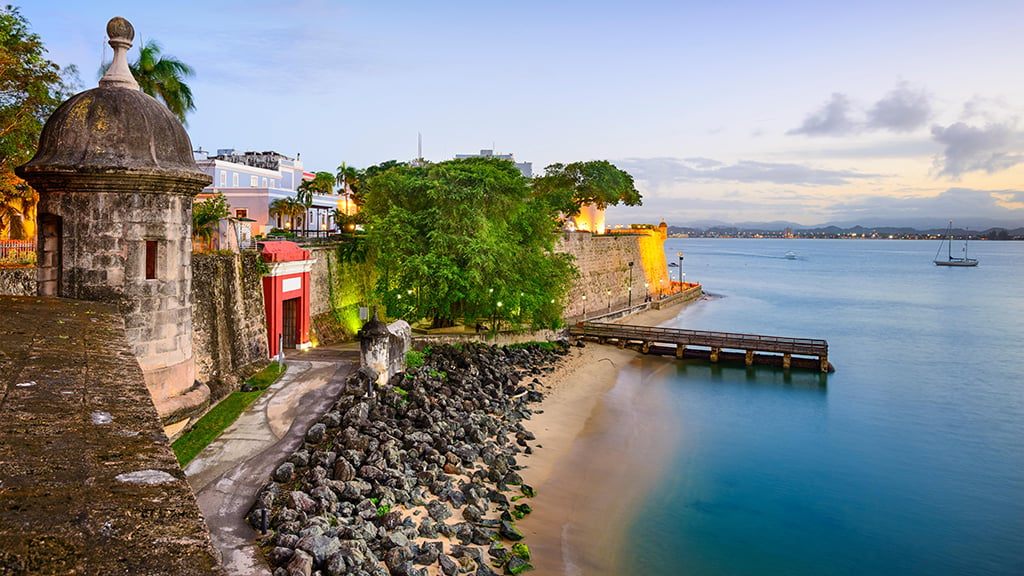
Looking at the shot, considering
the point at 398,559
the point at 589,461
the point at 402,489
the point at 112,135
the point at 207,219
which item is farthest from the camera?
the point at 589,461

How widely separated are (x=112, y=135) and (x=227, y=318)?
13177 millimetres

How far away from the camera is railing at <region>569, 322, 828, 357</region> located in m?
40.2

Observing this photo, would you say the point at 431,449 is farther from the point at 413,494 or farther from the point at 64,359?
the point at 64,359

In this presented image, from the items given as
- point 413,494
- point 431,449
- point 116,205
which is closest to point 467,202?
point 431,449

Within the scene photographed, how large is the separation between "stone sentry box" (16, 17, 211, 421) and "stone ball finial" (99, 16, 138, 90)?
0.05 ft

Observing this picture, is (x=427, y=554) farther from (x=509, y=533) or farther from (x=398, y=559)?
(x=509, y=533)

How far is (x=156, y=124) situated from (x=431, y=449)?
480 inches

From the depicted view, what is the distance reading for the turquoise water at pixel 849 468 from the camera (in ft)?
59.5

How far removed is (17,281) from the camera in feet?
46.3

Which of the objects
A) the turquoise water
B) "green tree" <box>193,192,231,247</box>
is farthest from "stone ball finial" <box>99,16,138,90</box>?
the turquoise water

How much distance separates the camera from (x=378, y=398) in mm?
21188

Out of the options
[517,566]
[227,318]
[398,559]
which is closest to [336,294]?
[227,318]

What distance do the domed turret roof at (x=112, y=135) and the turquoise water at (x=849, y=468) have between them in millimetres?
14542

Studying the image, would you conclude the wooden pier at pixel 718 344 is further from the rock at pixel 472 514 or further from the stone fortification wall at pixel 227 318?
the rock at pixel 472 514
